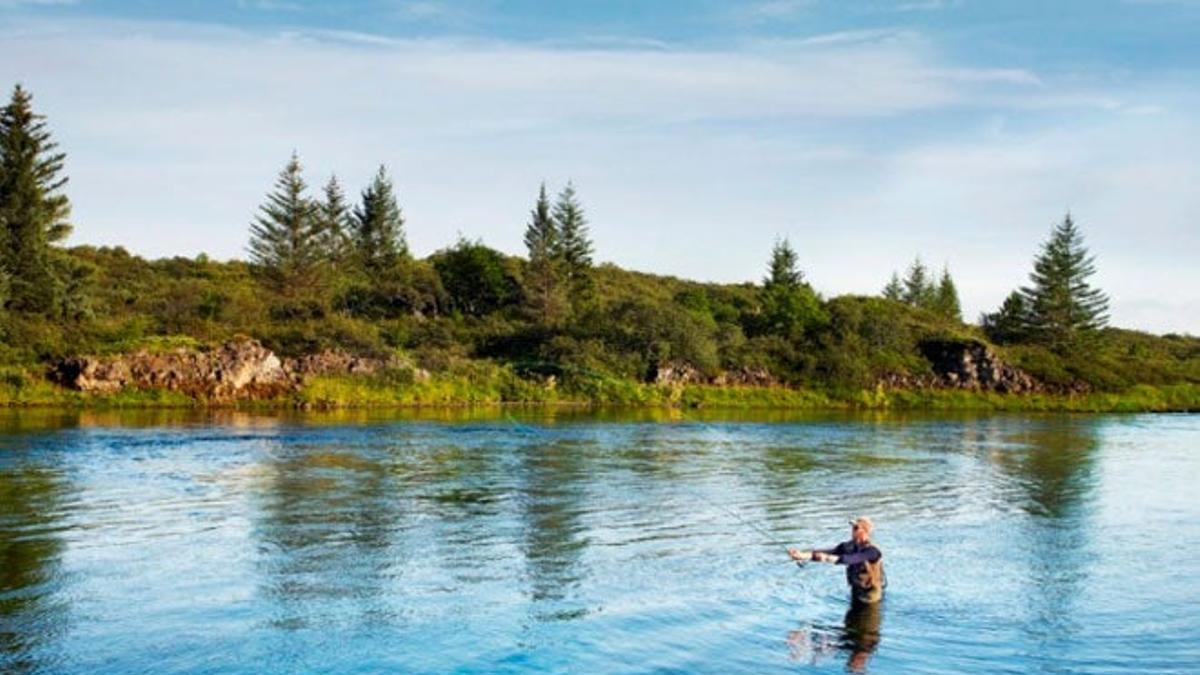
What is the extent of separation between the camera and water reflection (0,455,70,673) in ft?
49.2

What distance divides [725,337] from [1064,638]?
231 feet

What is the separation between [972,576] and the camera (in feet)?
70.1

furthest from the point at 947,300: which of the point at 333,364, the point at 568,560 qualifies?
the point at 568,560

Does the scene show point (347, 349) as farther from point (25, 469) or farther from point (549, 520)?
point (549, 520)

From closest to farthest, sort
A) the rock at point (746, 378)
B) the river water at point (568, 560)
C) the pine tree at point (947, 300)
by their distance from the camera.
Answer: the river water at point (568, 560), the rock at point (746, 378), the pine tree at point (947, 300)

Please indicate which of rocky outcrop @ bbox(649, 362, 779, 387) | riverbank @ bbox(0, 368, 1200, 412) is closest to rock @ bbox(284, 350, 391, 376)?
riverbank @ bbox(0, 368, 1200, 412)

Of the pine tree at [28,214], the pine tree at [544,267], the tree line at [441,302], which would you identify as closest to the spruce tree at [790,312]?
the tree line at [441,302]

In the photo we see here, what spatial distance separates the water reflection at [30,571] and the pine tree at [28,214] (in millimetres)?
43010

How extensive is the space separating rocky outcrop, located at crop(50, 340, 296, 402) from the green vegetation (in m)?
0.95

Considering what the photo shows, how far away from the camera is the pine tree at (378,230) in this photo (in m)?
117

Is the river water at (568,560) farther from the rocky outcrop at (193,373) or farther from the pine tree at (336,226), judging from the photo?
the pine tree at (336,226)

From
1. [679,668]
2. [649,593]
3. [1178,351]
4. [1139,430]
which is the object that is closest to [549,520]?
[649,593]

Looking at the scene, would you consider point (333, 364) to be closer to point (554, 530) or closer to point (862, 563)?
point (554, 530)

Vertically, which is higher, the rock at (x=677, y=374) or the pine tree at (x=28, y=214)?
the pine tree at (x=28, y=214)
